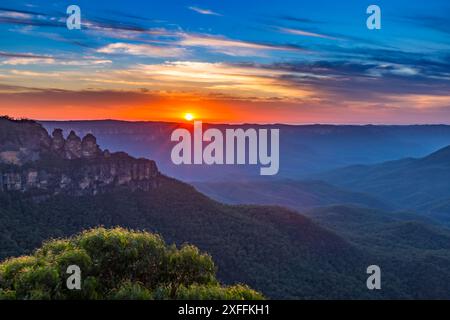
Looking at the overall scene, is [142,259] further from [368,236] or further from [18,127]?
[368,236]

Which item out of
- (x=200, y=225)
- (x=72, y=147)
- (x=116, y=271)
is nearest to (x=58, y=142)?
(x=72, y=147)

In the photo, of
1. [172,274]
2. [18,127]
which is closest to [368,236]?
[18,127]

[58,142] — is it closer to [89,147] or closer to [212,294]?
[89,147]

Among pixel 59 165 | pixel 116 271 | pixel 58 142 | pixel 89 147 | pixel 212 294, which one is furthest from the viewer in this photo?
pixel 89 147

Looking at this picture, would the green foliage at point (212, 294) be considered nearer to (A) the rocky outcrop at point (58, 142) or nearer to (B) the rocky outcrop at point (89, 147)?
(A) the rocky outcrop at point (58, 142)

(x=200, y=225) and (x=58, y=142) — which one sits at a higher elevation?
(x=58, y=142)

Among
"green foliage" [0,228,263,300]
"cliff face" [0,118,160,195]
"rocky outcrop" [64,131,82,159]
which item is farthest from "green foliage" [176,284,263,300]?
"rocky outcrop" [64,131,82,159]
